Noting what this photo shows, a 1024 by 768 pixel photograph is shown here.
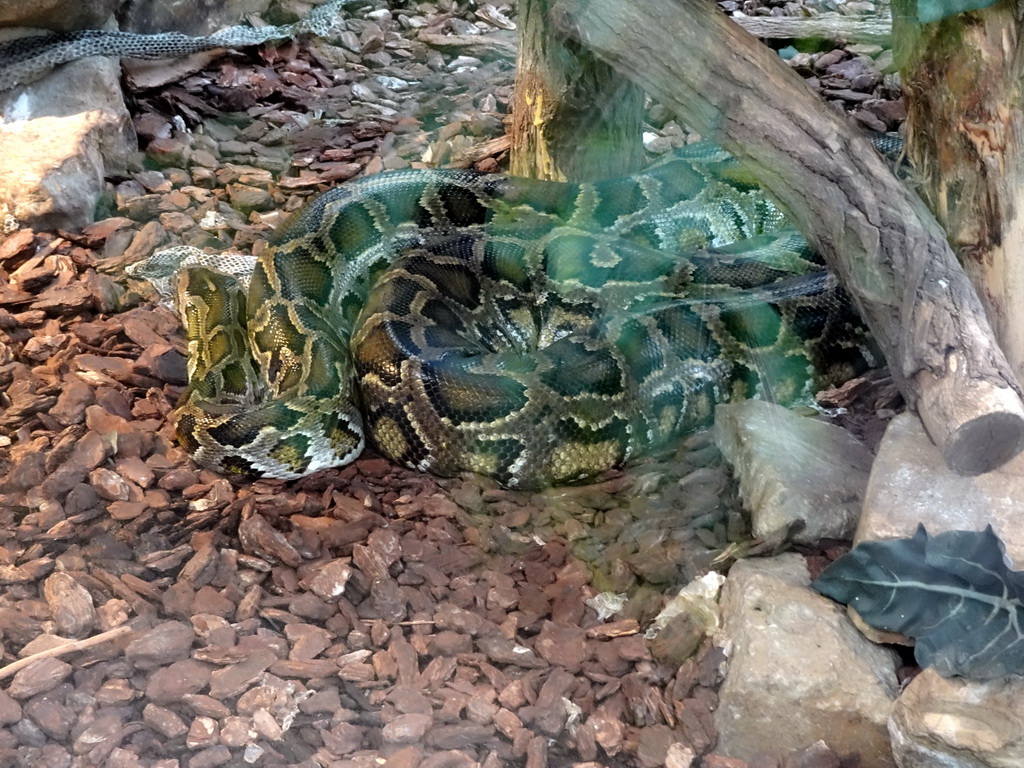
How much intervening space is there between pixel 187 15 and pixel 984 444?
24.0ft

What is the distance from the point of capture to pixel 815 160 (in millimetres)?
3758

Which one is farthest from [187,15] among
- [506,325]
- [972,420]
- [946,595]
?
[946,595]

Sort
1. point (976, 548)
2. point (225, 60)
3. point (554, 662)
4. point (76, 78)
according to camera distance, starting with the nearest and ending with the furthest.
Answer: point (976, 548) < point (554, 662) < point (76, 78) < point (225, 60)

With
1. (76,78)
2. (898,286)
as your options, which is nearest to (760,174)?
(898,286)

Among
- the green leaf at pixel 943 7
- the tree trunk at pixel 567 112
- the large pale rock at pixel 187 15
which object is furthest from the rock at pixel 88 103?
the green leaf at pixel 943 7

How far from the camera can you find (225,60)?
27.3 ft

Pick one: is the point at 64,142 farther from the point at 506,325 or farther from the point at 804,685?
the point at 804,685

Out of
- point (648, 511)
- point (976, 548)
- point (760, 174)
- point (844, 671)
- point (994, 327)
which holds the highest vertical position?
point (760, 174)

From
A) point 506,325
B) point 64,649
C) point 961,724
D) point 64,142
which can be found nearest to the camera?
point 961,724

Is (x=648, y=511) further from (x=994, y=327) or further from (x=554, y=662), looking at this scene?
(x=994, y=327)

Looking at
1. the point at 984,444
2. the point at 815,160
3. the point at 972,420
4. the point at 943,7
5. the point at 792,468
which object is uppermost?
the point at 943,7

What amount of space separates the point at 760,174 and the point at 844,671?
188cm

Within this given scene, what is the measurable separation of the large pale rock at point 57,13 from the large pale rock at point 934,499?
6.27m

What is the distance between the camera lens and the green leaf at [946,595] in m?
2.99
